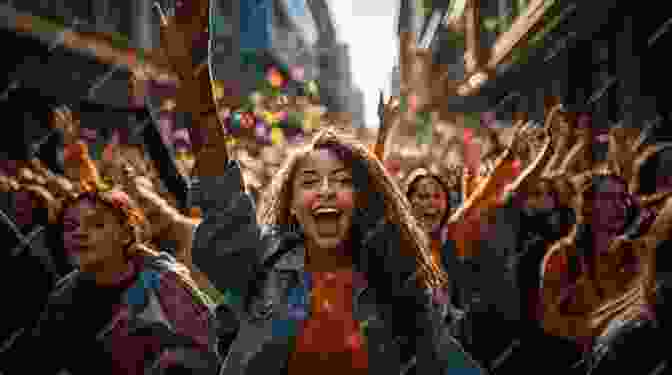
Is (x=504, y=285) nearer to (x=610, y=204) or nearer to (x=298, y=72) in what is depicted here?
(x=610, y=204)

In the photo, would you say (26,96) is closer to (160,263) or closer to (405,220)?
(160,263)

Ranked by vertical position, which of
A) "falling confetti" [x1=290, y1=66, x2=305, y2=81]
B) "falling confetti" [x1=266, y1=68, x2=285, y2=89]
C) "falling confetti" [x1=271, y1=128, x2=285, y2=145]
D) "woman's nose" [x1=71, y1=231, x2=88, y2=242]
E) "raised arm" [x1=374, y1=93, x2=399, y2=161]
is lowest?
"woman's nose" [x1=71, y1=231, x2=88, y2=242]

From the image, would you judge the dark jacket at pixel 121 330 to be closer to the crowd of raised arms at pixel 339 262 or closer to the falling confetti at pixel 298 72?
the crowd of raised arms at pixel 339 262

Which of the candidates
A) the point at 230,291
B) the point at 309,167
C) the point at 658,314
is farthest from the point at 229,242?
the point at 658,314

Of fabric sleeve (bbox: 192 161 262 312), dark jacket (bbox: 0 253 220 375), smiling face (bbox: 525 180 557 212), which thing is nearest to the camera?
fabric sleeve (bbox: 192 161 262 312)

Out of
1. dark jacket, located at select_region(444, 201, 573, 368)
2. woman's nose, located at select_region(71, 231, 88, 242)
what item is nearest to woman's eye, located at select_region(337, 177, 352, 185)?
woman's nose, located at select_region(71, 231, 88, 242)

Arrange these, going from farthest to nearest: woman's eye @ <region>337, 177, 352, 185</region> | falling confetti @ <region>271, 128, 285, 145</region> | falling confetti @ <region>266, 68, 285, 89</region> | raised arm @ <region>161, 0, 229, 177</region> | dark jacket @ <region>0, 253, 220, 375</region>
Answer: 1. falling confetti @ <region>266, 68, 285, 89</region>
2. falling confetti @ <region>271, 128, 285, 145</region>
3. dark jacket @ <region>0, 253, 220, 375</region>
4. woman's eye @ <region>337, 177, 352, 185</region>
5. raised arm @ <region>161, 0, 229, 177</region>

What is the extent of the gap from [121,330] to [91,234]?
1.17ft

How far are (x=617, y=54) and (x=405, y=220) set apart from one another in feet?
7.71

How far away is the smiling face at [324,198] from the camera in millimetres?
1292

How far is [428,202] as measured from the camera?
2291 millimetres

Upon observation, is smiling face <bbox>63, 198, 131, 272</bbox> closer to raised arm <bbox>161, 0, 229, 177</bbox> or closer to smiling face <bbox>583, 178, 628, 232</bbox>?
raised arm <bbox>161, 0, 229, 177</bbox>

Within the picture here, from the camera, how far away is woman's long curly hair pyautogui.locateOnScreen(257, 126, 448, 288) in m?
1.37

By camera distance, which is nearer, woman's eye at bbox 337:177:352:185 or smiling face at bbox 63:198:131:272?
woman's eye at bbox 337:177:352:185
